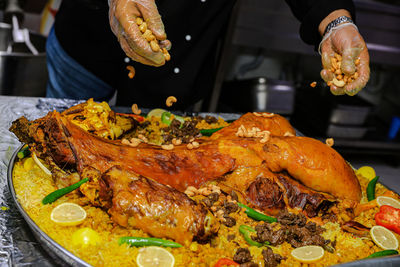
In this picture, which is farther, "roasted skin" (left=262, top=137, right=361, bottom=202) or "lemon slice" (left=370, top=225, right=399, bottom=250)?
"roasted skin" (left=262, top=137, right=361, bottom=202)

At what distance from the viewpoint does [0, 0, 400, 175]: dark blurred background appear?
4598 millimetres

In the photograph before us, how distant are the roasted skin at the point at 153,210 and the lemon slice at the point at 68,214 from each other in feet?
0.39

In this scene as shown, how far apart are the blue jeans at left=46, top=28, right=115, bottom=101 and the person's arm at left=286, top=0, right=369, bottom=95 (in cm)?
179

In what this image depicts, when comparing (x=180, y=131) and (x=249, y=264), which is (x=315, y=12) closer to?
(x=180, y=131)

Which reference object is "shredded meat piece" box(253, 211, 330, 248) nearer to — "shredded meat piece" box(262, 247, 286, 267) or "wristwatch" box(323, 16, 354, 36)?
"shredded meat piece" box(262, 247, 286, 267)

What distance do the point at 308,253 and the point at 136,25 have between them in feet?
4.66

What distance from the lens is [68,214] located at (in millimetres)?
1656

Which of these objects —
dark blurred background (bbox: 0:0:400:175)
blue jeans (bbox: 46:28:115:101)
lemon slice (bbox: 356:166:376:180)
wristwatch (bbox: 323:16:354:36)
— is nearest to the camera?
wristwatch (bbox: 323:16:354:36)

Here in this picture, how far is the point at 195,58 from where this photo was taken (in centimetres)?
326

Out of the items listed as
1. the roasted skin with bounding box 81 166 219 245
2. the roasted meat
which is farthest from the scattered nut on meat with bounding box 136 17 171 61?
the roasted skin with bounding box 81 166 219 245

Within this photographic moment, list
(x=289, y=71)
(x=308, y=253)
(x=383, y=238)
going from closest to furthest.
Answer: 1. (x=308, y=253)
2. (x=383, y=238)
3. (x=289, y=71)

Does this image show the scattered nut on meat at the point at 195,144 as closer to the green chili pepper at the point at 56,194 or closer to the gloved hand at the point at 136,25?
the gloved hand at the point at 136,25

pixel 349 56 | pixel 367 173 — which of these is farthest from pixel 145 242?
pixel 367 173

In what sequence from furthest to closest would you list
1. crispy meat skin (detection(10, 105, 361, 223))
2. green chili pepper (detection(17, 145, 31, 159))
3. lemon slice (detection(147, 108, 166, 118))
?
lemon slice (detection(147, 108, 166, 118)), green chili pepper (detection(17, 145, 31, 159)), crispy meat skin (detection(10, 105, 361, 223))
